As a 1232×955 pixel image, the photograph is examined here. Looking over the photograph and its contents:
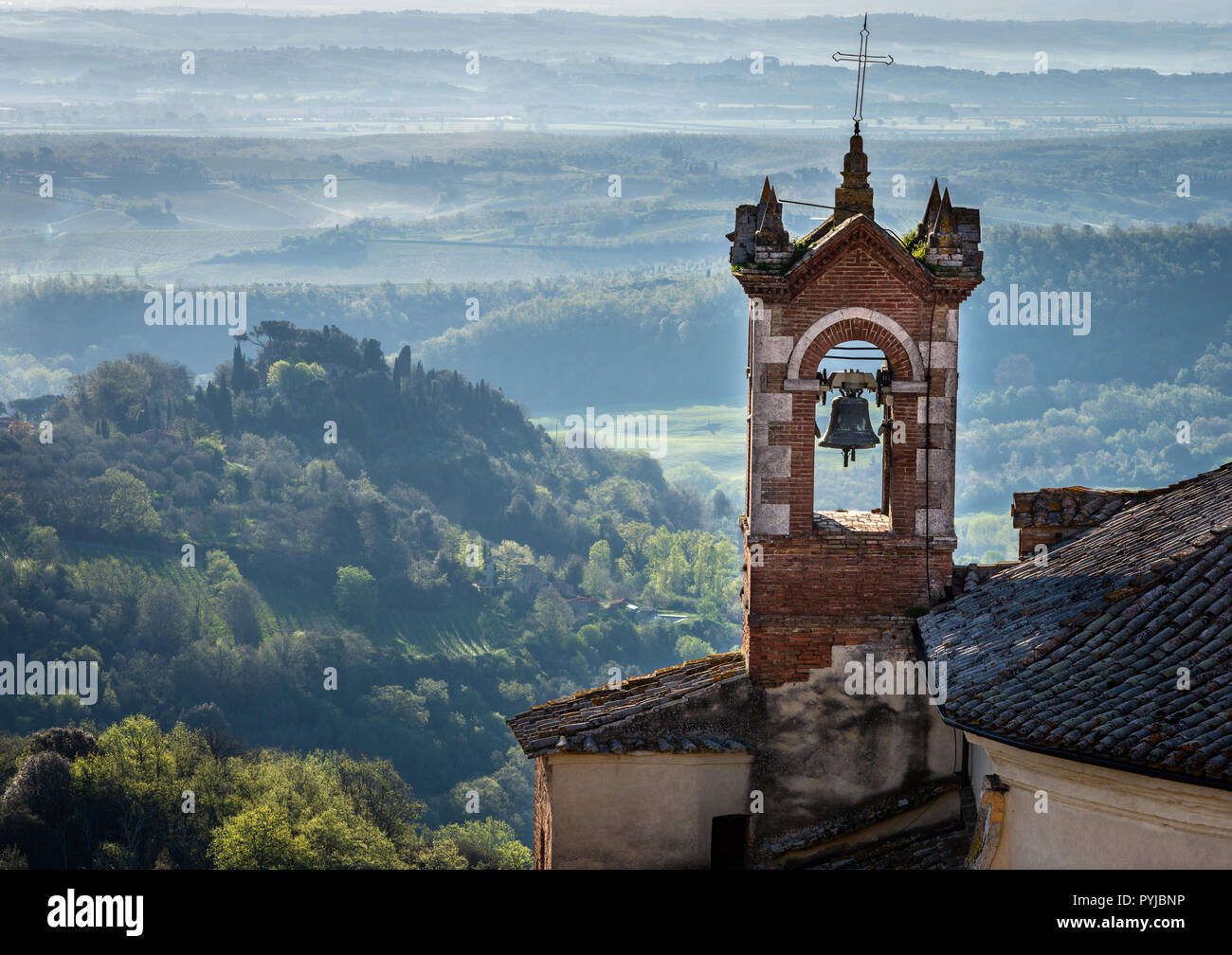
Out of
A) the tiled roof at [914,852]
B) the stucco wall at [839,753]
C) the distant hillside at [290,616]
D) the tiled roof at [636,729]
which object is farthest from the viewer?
the distant hillside at [290,616]

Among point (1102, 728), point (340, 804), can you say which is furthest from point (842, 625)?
point (340, 804)

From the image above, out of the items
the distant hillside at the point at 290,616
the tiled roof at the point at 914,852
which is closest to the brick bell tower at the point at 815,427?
the tiled roof at the point at 914,852

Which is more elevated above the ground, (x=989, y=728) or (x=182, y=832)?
(x=989, y=728)

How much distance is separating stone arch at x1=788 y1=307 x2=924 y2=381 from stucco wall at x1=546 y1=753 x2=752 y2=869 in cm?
525

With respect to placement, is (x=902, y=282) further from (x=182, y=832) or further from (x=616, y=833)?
(x=182, y=832)

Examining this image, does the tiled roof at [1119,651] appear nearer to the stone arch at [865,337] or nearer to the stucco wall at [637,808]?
the stone arch at [865,337]

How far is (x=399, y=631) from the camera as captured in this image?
7032 inches

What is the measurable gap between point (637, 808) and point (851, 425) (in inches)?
230

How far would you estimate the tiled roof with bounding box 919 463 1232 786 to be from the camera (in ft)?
49.2

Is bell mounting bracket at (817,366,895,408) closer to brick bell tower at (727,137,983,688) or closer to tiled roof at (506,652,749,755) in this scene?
brick bell tower at (727,137,983,688)

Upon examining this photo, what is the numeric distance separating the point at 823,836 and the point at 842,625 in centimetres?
270

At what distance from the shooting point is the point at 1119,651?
1647 centimetres

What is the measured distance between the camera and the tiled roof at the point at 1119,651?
591 inches

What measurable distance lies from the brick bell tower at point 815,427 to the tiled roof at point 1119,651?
1.63 m
